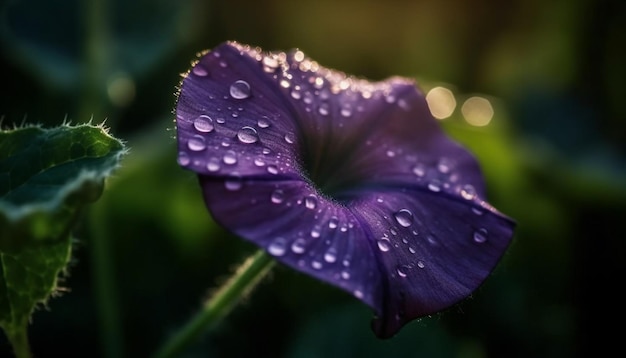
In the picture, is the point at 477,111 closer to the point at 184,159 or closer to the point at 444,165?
the point at 444,165

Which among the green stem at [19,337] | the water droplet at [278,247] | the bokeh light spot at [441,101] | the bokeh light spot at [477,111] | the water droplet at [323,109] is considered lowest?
the green stem at [19,337]

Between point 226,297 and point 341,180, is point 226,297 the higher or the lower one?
the lower one

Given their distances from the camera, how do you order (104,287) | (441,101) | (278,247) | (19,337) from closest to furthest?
(278,247) → (19,337) → (104,287) → (441,101)

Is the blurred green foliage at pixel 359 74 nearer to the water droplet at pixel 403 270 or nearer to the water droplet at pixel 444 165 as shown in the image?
the water droplet at pixel 444 165

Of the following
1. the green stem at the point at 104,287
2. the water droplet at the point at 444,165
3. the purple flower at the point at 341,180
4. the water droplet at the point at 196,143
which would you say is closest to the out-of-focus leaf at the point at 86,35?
the green stem at the point at 104,287

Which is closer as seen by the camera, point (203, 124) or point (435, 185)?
point (203, 124)

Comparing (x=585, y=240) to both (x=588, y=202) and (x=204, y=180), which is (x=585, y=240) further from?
(x=204, y=180)

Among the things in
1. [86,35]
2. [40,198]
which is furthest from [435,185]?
[86,35]

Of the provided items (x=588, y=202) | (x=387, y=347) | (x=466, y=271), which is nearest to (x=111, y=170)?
(x=466, y=271)
